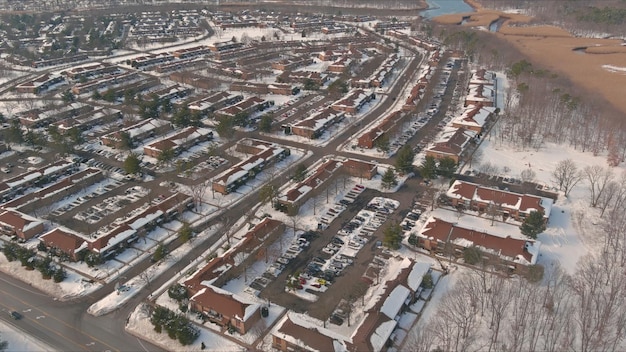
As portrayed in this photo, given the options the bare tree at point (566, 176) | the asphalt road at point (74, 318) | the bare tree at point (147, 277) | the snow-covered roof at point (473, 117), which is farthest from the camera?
the snow-covered roof at point (473, 117)

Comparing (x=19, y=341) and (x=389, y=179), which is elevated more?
(x=389, y=179)

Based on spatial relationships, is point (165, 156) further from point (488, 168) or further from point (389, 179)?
point (488, 168)

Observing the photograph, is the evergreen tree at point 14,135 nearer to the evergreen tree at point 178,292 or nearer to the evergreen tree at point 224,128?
the evergreen tree at point 224,128

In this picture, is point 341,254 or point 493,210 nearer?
point 341,254

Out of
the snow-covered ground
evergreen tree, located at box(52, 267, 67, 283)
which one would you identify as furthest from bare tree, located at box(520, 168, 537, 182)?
the snow-covered ground

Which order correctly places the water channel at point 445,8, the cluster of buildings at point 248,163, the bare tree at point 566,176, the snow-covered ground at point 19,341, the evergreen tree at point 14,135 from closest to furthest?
the snow-covered ground at point 19,341, the bare tree at point 566,176, the cluster of buildings at point 248,163, the evergreen tree at point 14,135, the water channel at point 445,8

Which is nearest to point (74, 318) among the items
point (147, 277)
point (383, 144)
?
point (147, 277)

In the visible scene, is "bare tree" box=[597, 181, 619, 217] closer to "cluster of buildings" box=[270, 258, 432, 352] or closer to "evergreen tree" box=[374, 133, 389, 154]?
"cluster of buildings" box=[270, 258, 432, 352]

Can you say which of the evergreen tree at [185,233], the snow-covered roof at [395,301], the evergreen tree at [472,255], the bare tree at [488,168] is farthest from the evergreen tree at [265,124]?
the snow-covered roof at [395,301]
